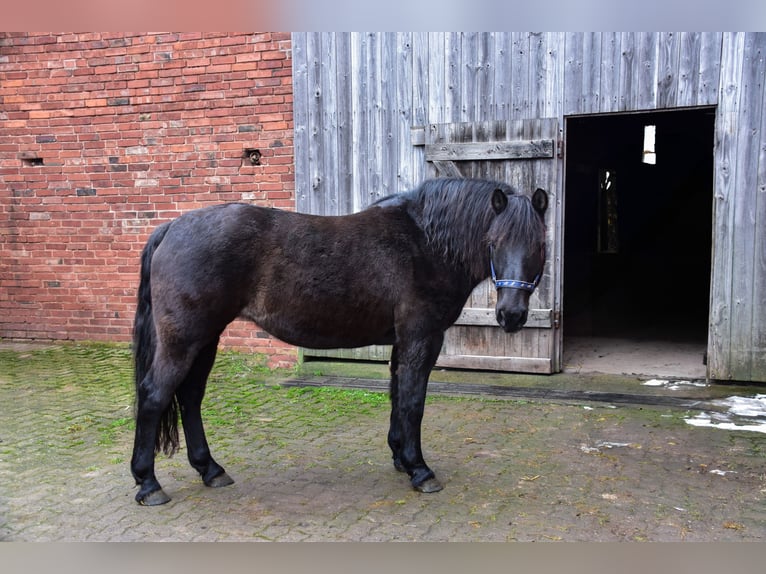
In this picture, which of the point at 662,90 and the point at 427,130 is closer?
the point at 662,90

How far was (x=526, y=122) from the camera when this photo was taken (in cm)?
Answer: 595

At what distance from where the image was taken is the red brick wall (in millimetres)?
6844

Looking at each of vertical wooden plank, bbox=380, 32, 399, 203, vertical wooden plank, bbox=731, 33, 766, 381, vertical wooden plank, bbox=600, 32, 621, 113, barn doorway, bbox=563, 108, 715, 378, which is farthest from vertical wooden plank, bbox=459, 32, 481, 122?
barn doorway, bbox=563, 108, 715, 378

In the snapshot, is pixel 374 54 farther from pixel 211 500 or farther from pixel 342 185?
pixel 211 500

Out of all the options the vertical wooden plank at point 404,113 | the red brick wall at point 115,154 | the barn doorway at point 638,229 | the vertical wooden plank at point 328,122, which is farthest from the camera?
the barn doorway at point 638,229

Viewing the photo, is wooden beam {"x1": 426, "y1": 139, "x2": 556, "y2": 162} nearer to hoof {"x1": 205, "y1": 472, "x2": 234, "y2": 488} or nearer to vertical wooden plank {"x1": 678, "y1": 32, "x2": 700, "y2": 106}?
vertical wooden plank {"x1": 678, "y1": 32, "x2": 700, "y2": 106}

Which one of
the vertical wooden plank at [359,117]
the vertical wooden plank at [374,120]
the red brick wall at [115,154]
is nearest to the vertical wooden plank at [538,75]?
the vertical wooden plank at [374,120]

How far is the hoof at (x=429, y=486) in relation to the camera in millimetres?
3545

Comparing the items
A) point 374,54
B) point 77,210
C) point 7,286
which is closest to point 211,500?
point 374,54

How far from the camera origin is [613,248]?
38.9 ft

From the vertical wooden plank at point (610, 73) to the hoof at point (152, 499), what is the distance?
4946 mm

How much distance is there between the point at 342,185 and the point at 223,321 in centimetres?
338

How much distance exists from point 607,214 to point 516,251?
9208 millimetres

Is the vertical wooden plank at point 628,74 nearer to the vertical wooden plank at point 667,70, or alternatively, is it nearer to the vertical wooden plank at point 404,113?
the vertical wooden plank at point 667,70
